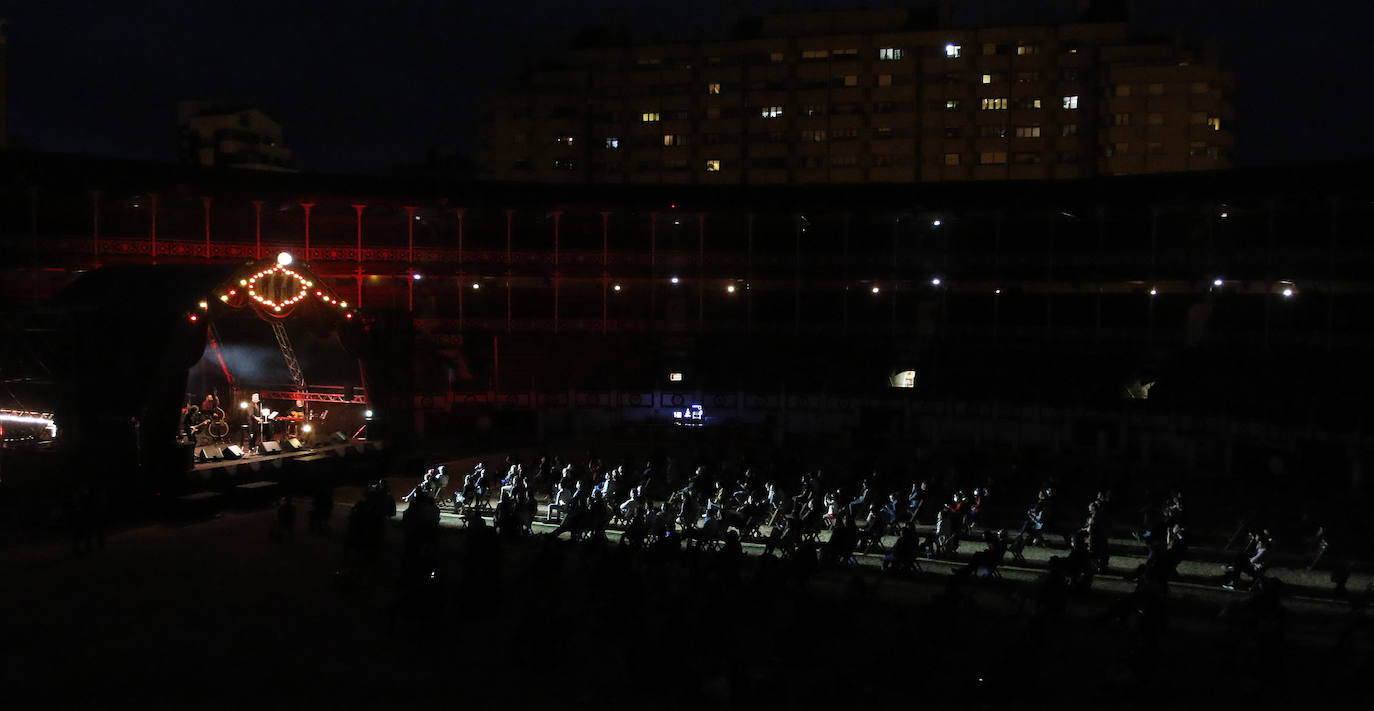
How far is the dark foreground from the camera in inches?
436

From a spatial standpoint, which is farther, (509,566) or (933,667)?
(509,566)

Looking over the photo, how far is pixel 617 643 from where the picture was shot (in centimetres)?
1279

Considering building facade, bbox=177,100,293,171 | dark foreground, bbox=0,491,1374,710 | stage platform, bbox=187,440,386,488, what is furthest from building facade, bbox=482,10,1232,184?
dark foreground, bbox=0,491,1374,710

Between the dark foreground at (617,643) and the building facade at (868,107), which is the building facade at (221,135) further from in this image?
the dark foreground at (617,643)

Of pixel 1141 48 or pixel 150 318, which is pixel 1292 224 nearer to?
pixel 1141 48

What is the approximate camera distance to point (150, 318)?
22281 mm

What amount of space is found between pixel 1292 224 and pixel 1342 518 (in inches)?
682

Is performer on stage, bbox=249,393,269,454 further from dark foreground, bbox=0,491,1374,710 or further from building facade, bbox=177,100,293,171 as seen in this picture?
building facade, bbox=177,100,293,171

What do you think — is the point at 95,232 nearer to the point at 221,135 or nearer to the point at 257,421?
the point at 257,421

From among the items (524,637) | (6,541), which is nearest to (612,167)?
(6,541)

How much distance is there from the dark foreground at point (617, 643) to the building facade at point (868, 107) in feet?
161

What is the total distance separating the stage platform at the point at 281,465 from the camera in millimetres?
22859

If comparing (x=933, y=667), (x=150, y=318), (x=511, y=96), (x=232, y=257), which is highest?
(x=511, y=96)

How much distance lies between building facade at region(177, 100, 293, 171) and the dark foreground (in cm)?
6497
